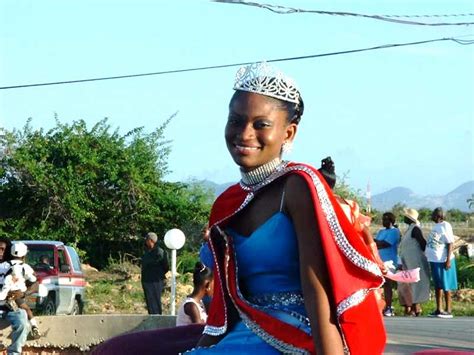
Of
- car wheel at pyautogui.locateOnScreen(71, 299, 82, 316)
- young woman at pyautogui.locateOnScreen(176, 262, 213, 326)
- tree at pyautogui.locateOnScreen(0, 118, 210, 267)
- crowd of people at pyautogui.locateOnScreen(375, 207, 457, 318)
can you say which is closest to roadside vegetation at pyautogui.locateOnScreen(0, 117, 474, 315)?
tree at pyautogui.locateOnScreen(0, 118, 210, 267)

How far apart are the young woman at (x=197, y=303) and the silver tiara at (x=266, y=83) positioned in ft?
15.9

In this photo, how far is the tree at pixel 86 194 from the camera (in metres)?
27.9

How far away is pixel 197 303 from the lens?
8.17 metres

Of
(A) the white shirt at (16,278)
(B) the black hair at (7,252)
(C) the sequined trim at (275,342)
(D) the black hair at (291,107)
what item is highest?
(D) the black hair at (291,107)

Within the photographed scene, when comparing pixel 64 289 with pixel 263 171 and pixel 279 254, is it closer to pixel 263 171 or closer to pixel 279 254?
pixel 263 171

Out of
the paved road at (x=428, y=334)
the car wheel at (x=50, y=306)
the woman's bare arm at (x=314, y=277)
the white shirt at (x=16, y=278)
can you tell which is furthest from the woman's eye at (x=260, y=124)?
the car wheel at (x=50, y=306)

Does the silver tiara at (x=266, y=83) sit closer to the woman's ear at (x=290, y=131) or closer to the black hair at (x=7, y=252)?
the woman's ear at (x=290, y=131)

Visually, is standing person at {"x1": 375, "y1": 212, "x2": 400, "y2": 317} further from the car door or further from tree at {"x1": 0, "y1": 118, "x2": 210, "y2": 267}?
tree at {"x1": 0, "y1": 118, "x2": 210, "y2": 267}

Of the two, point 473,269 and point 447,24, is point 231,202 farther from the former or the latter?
point 473,269

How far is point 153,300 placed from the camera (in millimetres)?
16219

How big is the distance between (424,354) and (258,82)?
3.69 feet

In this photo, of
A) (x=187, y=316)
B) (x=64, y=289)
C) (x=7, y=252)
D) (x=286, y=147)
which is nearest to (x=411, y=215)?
(x=7, y=252)

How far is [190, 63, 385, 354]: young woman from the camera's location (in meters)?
2.95

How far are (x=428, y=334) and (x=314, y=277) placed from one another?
10.3 m
